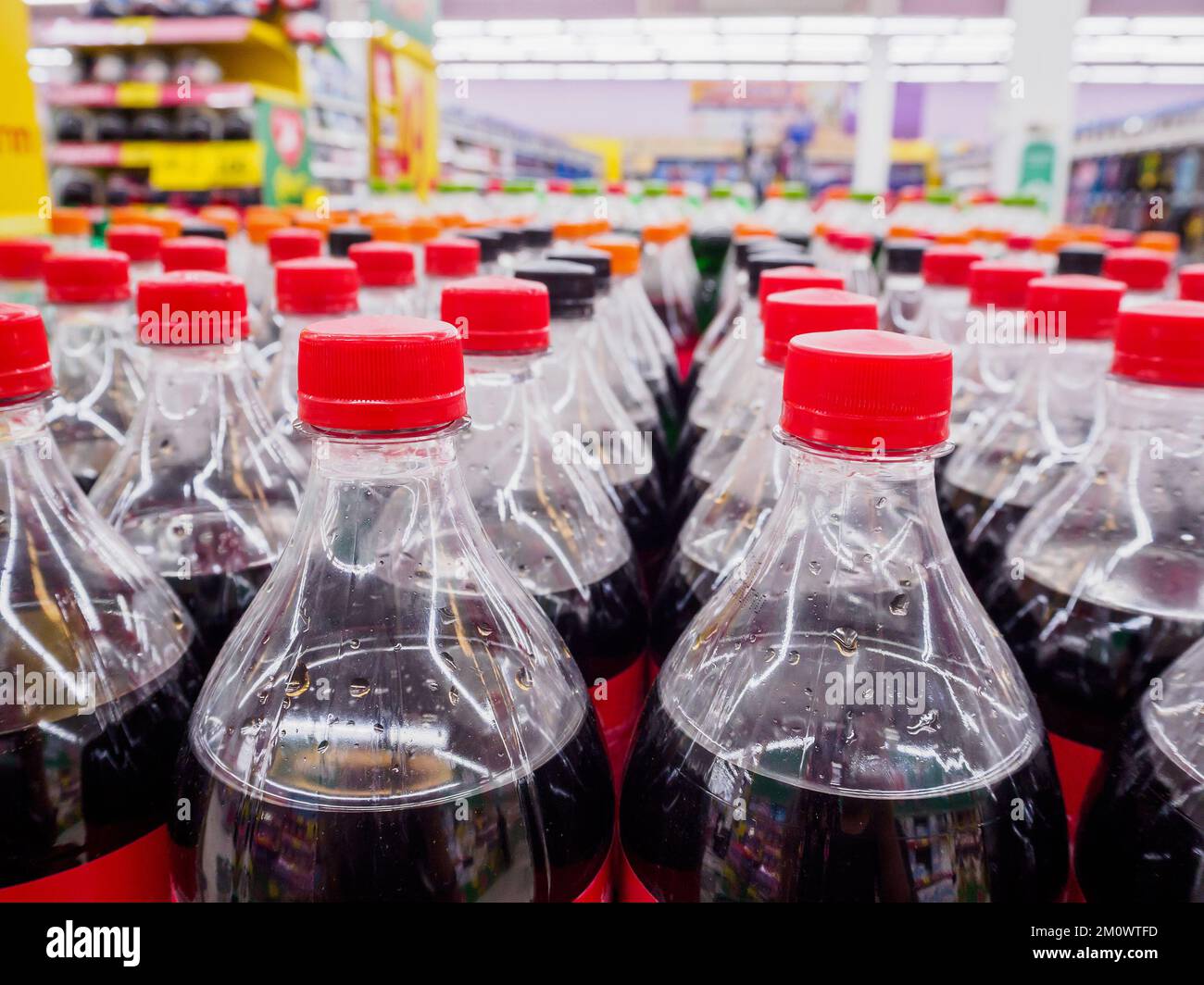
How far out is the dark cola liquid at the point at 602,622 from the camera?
958 millimetres

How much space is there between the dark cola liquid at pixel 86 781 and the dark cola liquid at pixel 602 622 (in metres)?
0.37

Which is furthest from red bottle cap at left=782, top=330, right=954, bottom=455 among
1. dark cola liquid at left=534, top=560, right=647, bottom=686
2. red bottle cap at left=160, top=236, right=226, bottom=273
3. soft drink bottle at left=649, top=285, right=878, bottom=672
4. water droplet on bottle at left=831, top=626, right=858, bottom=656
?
red bottle cap at left=160, top=236, right=226, bottom=273

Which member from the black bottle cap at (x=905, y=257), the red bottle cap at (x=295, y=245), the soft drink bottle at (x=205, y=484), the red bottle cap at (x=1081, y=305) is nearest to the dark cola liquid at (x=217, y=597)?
the soft drink bottle at (x=205, y=484)

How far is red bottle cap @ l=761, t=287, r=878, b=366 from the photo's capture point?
0.84 metres

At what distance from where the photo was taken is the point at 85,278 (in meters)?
1.10

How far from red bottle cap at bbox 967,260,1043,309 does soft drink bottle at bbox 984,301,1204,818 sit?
11.9 inches

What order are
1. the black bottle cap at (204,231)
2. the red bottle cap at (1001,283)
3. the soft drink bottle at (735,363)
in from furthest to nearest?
the black bottle cap at (204,231), the soft drink bottle at (735,363), the red bottle cap at (1001,283)

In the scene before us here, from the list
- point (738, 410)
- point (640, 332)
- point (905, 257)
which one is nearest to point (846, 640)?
point (738, 410)

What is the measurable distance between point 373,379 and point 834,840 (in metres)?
0.46

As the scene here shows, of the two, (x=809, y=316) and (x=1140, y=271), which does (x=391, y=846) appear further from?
(x=1140, y=271)

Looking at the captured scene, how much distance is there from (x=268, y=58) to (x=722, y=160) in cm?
1012

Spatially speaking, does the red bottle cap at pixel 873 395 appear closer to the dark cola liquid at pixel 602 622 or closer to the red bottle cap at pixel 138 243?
the dark cola liquid at pixel 602 622

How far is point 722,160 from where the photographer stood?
47.7 ft
